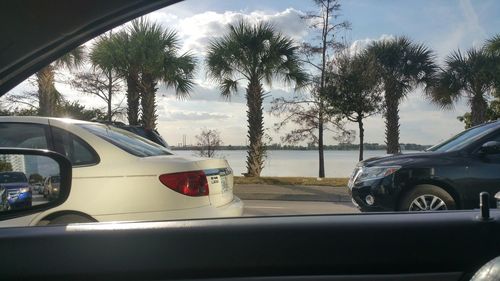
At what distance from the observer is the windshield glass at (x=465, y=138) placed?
7.36m

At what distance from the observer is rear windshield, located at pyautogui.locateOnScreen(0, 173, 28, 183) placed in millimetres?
2078

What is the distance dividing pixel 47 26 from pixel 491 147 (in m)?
6.49

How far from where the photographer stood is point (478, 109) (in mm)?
18609

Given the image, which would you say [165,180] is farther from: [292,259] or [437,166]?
[437,166]

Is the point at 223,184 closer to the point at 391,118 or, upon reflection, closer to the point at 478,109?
the point at 391,118

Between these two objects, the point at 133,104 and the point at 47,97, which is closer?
the point at 47,97

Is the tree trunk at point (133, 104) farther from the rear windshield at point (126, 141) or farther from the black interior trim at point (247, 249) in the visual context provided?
the black interior trim at point (247, 249)

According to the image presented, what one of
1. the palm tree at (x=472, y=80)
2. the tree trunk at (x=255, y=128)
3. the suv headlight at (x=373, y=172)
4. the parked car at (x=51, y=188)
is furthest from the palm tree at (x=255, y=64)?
the parked car at (x=51, y=188)

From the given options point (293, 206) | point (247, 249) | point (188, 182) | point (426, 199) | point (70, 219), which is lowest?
point (293, 206)

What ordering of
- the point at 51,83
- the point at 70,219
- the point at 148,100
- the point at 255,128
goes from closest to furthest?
the point at 51,83
the point at 70,219
the point at 148,100
the point at 255,128

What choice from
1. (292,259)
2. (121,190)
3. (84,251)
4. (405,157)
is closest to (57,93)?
(121,190)

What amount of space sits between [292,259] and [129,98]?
1346cm

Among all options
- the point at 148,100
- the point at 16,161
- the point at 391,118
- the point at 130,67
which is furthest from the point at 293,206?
the point at 391,118

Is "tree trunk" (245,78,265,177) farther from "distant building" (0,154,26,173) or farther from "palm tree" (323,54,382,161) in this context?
"distant building" (0,154,26,173)
